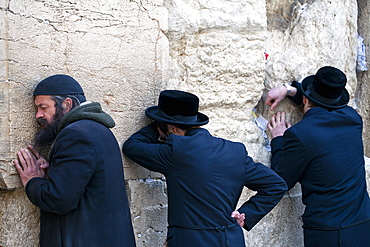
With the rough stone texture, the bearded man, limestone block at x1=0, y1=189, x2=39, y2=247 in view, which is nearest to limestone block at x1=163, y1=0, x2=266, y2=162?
the bearded man

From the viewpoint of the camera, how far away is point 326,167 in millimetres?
3355

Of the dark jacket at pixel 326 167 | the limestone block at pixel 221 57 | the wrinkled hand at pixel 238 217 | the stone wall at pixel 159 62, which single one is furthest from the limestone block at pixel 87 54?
the dark jacket at pixel 326 167

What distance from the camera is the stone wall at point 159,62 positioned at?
2723 mm

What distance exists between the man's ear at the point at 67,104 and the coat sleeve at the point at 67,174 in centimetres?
19

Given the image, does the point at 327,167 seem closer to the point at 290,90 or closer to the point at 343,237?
the point at 343,237

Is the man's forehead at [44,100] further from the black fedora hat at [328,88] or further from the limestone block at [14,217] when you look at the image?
the black fedora hat at [328,88]

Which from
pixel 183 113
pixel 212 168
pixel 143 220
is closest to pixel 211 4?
pixel 183 113

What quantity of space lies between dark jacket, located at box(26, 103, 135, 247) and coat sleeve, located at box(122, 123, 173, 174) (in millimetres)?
199

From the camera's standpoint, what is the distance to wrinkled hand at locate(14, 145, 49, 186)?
2682mm

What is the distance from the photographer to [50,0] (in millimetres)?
2795

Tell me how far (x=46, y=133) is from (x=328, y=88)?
6.14 ft

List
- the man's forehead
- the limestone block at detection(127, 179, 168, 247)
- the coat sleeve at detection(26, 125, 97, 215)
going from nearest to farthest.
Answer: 1. the coat sleeve at detection(26, 125, 97, 215)
2. the man's forehead
3. the limestone block at detection(127, 179, 168, 247)

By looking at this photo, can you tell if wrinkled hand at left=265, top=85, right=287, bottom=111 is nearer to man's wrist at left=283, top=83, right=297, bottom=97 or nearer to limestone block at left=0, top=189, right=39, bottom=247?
man's wrist at left=283, top=83, right=297, bottom=97

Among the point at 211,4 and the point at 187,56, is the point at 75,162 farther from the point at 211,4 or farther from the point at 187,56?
the point at 211,4
